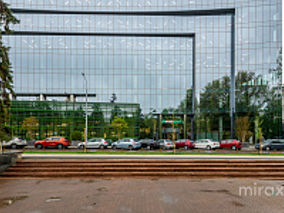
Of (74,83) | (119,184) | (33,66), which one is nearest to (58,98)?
(74,83)

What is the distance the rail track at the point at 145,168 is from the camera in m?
11.5

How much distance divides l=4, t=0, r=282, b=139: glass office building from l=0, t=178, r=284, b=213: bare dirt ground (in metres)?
33.7

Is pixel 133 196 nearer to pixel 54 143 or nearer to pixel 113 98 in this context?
pixel 54 143

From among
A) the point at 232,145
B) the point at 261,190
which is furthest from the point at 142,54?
the point at 261,190

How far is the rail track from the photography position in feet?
37.6

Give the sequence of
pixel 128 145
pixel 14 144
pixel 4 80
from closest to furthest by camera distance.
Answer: pixel 4 80
pixel 128 145
pixel 14 144

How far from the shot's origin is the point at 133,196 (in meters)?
8.14

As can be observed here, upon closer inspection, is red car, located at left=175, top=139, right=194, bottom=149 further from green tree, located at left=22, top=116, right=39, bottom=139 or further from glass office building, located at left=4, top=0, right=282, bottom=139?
green tree, located at left=22, top=116, right=39, bottom=139

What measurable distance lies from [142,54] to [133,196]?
40.9 meters

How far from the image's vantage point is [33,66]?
4566cm

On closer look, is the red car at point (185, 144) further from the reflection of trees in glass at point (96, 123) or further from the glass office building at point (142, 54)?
the reflection of trees in glass at point (96, 123)

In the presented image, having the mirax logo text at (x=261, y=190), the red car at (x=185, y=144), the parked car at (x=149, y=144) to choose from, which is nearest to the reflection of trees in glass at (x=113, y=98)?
the parked car at (x=149, y=144)

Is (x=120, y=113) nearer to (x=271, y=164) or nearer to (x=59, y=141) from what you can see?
(x=59, y=141)

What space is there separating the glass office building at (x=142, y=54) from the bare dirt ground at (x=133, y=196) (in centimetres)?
3370
